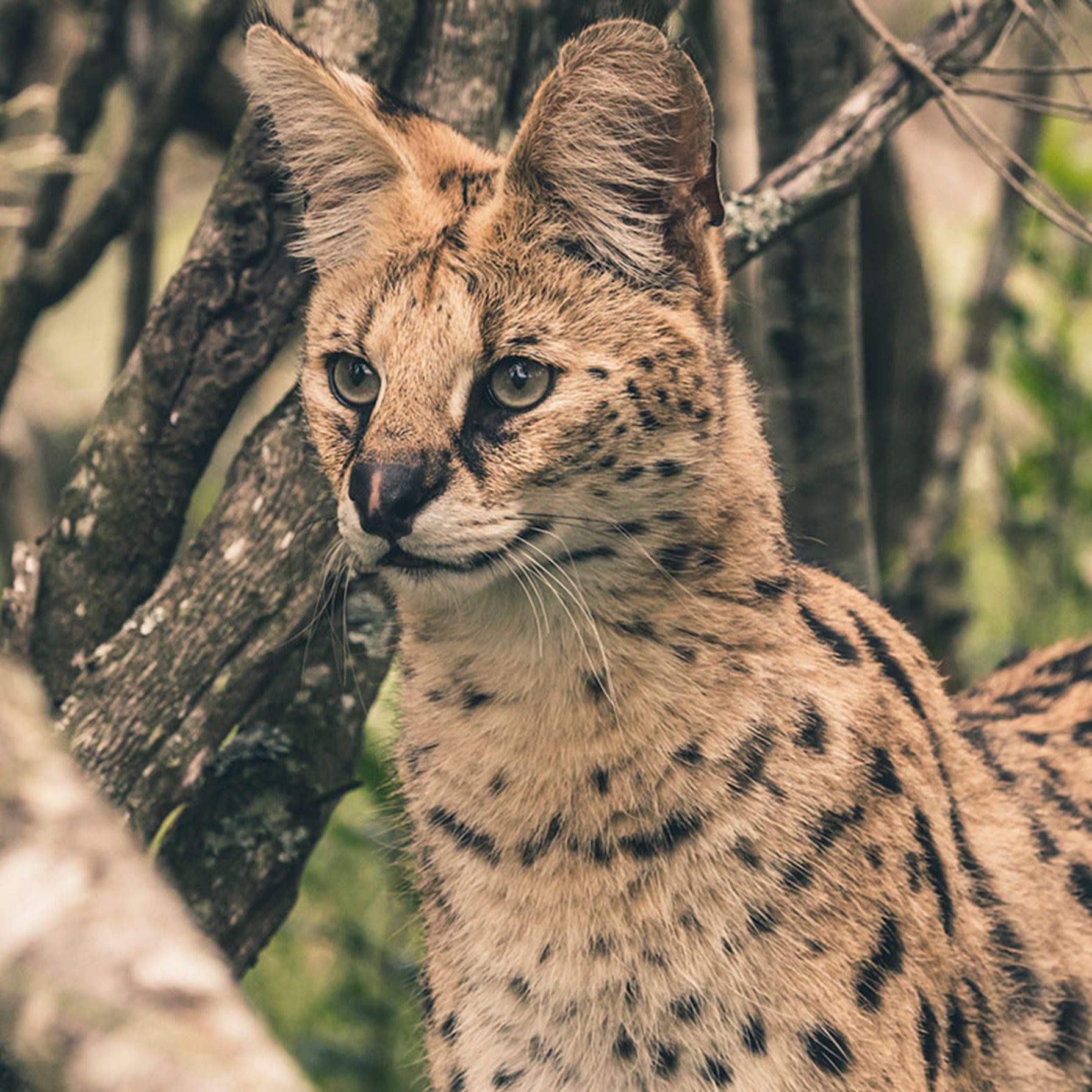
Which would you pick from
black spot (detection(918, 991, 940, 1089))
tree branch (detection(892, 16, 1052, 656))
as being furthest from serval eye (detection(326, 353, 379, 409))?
tree branch (detection(892, 16, 1052, 656))

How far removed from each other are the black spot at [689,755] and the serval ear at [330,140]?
115cm

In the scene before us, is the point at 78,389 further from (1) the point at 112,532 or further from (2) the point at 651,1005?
(2) the point at 651,1005

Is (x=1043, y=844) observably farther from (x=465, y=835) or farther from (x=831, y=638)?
(x=465, y=835)

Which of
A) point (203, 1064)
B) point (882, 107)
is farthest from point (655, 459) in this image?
point (203, 1064)

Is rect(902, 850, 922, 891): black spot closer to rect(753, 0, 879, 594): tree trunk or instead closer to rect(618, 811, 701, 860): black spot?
rect(618, 811, 701, 860): black spot

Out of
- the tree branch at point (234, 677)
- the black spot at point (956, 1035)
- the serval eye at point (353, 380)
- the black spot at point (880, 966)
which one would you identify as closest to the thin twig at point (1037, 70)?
the tree branch at point (234, 677)

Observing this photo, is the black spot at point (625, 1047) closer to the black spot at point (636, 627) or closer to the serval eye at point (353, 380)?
the black spot at point (636, 627)

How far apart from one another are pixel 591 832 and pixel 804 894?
1.29ft

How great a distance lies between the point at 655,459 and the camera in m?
2.75

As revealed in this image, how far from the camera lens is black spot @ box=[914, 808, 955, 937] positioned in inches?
116

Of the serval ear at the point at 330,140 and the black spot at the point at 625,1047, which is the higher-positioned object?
the serval ear at the point at 330,140

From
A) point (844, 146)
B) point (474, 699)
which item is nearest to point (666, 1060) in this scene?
point (474, 699)

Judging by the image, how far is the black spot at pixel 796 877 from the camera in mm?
2785

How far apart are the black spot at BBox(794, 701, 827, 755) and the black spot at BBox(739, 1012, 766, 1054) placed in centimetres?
48
